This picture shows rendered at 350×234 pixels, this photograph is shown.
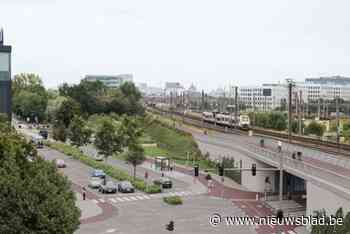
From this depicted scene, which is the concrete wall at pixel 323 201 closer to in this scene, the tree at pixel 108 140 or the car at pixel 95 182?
the car at pixel 95 182

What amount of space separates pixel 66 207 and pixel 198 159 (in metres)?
50.4

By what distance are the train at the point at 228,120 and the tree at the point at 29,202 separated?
70.5 m

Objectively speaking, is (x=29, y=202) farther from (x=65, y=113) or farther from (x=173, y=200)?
(x=65, y=113)

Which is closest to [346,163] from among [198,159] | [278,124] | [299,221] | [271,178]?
[299,221]

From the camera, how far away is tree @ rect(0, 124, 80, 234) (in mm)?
22094

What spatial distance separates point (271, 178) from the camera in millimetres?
52656

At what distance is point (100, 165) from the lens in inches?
2574

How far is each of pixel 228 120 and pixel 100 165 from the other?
3739 cm

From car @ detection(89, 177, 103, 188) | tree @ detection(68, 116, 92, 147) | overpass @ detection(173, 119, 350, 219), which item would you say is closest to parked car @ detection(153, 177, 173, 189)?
car @ detection(89, 177, 103, 188)

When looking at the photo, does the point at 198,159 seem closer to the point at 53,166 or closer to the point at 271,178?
Result: the point at 271,178

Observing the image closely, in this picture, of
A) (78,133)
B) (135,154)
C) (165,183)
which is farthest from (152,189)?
(78,133)

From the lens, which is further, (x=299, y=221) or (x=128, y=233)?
(x=299, y=221)

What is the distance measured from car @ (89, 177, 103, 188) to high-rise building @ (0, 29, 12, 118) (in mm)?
18179

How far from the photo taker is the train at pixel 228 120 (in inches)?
3661
